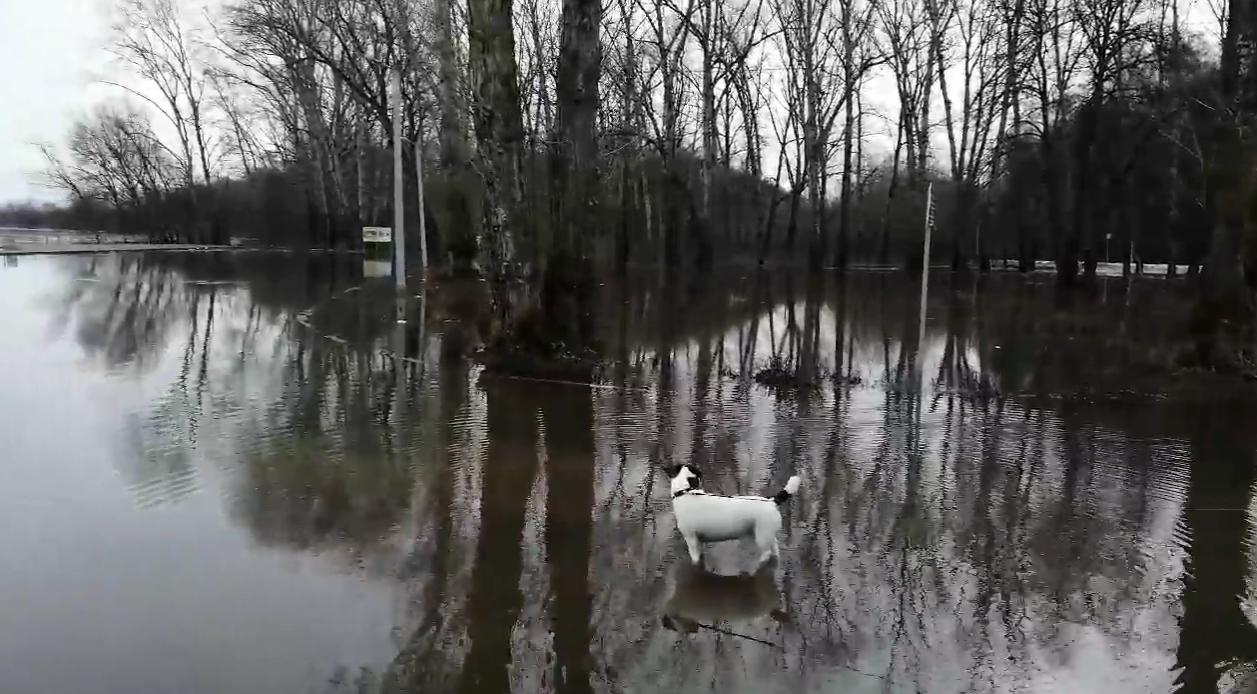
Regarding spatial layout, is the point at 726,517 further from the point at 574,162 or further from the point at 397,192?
the point at 397,192

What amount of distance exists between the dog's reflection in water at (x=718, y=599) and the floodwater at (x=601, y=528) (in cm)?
2

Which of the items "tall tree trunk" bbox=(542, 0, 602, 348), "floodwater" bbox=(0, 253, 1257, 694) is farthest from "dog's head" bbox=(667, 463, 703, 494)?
"tall tree trunk" bbox=(542, 0, 602, 348)

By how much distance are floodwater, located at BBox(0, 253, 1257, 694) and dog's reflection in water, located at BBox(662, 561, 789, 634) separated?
0.02 metres

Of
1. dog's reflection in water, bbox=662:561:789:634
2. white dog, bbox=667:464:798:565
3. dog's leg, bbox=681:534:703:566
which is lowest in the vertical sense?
dog's reflection in water, bbox=662:561:789:634

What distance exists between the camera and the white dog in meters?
5.39

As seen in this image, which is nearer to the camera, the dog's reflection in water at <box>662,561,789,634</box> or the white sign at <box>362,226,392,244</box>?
the dog's reflection in water at <box>662,561,789,634</box>

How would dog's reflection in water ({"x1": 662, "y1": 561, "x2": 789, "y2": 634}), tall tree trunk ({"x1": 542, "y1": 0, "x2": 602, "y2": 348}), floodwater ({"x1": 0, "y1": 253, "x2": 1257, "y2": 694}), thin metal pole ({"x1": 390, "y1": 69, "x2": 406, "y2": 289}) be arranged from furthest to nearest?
thin metal pole ({"x1": 390, "y1": 69, "x2": 406, "y2": 289}), tall tree trunk ({"x1": 542, "y1": 0, "x2": 602, "y2": 348}), dog's reflection in water ({"x1": 662, "y1": 561, "x2": 789, "y2": 634}), floodwater ({"x1": 0, "y1": 253, "x2": 1257, "y2": 694})

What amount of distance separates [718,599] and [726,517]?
0.49 meters

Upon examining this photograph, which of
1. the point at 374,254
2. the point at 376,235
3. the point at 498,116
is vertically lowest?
the point at 374,254

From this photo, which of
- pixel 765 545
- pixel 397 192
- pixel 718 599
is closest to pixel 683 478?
pixel 765 545

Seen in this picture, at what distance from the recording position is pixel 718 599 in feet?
17.0

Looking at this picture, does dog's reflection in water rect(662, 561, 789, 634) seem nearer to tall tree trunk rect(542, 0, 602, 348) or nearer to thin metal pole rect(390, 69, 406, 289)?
tall tree trunk rect(542, 0, 602, 348)

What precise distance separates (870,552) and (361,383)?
7.54 meters

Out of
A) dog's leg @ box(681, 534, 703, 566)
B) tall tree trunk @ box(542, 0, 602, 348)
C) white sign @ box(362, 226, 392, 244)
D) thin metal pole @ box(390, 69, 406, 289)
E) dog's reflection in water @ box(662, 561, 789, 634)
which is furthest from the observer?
white sign @ box(362, 226, 392, 244)
